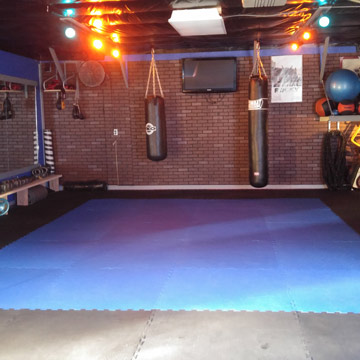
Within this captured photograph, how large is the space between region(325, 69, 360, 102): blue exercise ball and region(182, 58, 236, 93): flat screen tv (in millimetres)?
1928

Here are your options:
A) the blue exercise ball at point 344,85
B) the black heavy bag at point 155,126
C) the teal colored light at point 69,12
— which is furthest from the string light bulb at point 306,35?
the teal colored light at point 69,12

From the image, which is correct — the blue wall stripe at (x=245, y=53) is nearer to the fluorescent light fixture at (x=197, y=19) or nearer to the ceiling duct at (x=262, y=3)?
the fluorescent light fixture at (x=197, y=19)

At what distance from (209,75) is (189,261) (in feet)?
16.9

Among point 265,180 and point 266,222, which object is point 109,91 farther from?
point 266,222

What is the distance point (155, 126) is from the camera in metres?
8.51

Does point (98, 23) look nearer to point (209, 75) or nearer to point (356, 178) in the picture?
point (209, 75)

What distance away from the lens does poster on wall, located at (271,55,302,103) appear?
30.2 ft

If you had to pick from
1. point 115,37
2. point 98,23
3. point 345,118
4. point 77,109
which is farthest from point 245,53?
point 98,23

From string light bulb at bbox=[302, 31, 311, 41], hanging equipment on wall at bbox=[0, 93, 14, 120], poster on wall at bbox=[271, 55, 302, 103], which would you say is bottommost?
hanging equipment on wall at bbox=[0, 93, 14, 120]

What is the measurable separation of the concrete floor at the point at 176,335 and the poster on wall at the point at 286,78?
645 cm

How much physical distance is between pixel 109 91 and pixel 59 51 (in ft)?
4.47

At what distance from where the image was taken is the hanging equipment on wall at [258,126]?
25.7 ft

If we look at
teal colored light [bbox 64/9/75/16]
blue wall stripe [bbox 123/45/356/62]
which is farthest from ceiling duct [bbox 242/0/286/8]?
blue wall stripe [bbox 123/45/356/62]

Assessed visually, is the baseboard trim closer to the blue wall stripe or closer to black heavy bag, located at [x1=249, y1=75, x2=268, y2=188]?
black heavy bag, located at [x1=249, y1=75, x2=268, y2=188]
